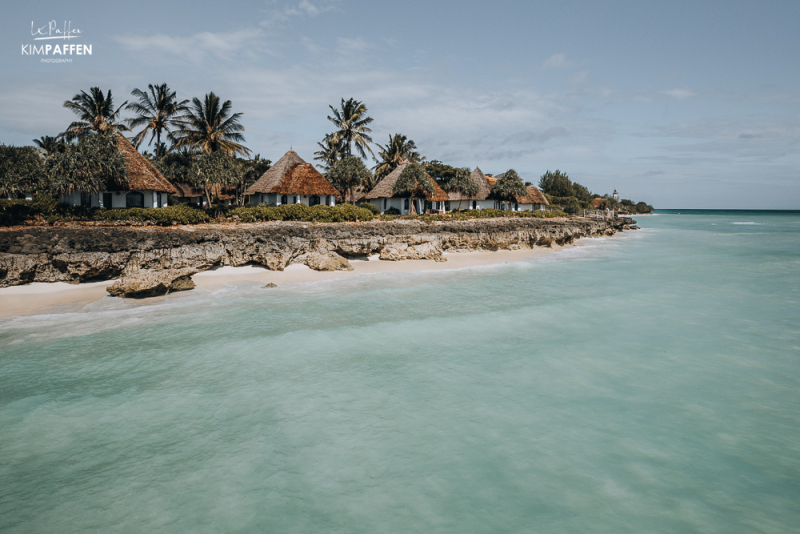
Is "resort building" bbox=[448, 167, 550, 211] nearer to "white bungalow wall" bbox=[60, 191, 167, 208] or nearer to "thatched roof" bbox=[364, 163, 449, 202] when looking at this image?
"thatched roof" bbox=[364, 163, 449, 202]

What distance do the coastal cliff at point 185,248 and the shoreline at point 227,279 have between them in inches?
18.3

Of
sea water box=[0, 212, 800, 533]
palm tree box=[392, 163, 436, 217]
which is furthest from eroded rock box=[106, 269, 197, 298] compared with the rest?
palm tree box=[392, 163, 436, 217]

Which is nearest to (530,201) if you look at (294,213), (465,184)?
(465,184)

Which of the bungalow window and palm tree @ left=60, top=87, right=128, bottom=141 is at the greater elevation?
palm tree @ left=60, top=87, right=128, bottom=141

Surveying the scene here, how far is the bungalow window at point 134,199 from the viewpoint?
1156 inches

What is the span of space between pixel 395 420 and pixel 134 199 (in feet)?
100

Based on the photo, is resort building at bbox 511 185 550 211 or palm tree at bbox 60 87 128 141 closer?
palm tree at bbox 60 87 128 141

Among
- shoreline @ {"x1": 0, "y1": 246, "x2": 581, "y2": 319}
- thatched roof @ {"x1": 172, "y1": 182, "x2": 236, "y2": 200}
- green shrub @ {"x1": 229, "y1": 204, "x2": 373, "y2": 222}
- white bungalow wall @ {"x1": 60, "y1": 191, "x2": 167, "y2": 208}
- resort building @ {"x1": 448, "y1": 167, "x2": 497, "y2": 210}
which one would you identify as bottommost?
shoreline @ {"x1": 0, "y1": 246, "x2": 581, "y2": 319}

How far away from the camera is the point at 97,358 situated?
10273 mm

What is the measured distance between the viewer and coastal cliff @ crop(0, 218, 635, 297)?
53.2 ft

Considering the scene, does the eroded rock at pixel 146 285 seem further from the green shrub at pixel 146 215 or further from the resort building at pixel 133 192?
the resort building at pixel 133 192

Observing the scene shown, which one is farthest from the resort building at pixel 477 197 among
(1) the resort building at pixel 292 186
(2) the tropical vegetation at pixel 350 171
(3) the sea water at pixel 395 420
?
(3) the sea water at pixel 395 420

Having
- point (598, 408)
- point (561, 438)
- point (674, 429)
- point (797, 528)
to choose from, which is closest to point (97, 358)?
point (561, 438)

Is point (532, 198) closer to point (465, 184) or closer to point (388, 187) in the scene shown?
point (465, 184)
